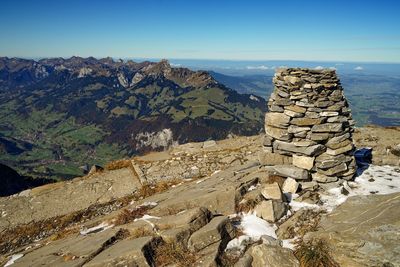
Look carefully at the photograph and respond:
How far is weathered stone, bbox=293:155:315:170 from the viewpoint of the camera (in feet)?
54.3

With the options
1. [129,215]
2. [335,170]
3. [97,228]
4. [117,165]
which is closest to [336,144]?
[335,170]

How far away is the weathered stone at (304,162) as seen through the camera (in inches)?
652

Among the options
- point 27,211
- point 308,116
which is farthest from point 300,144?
point 27,211

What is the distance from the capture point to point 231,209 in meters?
14.7

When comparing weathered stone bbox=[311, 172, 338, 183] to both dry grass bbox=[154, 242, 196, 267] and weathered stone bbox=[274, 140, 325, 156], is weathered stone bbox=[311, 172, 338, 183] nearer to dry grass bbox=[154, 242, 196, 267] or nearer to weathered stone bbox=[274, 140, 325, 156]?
weathered stone bbox=[274, 140, 325, 156]

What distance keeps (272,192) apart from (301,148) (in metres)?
3.35

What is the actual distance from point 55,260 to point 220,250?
621cm

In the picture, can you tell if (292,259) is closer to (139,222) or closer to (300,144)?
(139,222)

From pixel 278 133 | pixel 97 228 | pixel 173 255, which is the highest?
pixel 278 133

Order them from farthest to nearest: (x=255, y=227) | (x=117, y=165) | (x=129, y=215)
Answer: (x=117, y=165) → (x=129, y=215) → (x=255, y=227)

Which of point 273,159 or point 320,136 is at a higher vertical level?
point 320,136

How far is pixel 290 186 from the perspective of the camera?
1591 centimetres

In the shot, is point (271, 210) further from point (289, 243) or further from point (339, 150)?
point (339, 150)

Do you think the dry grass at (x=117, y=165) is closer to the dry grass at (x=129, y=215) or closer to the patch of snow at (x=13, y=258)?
the dry grass at (x=129, y=215)
